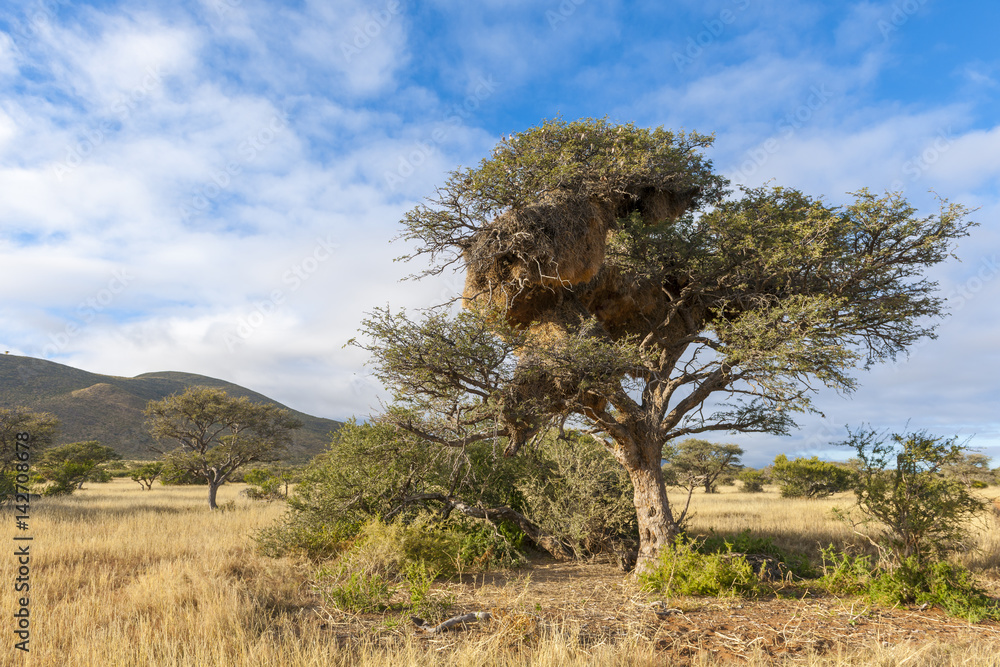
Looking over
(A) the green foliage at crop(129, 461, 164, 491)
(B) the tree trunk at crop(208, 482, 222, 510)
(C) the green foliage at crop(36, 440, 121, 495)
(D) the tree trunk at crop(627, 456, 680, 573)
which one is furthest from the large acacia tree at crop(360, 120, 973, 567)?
(A) the green foliage at crop(129, 461, 164, 491)

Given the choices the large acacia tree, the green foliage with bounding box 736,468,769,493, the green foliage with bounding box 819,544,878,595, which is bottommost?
the green foliage with bounding box 736,468,769,493

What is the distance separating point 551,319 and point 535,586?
17.7ft

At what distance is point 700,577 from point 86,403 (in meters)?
79.6

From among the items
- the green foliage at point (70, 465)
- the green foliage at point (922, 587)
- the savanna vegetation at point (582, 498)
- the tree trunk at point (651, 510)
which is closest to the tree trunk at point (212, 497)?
→ the savanna vegetation at point (582, 498)

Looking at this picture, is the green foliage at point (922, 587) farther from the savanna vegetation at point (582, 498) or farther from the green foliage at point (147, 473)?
the green foliage at point (147, 473)

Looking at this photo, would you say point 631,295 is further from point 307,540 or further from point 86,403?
point 86,403

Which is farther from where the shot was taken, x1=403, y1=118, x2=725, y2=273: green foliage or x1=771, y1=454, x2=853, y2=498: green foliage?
x1=771, y1=454, x2=853, y2=498: green foliage

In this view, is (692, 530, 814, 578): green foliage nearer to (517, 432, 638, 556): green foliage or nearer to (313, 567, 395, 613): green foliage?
(517, 432, 638, 556): green foliage

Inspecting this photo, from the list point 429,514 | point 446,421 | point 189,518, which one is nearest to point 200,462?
point 189,518

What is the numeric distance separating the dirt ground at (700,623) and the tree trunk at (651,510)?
5.52 feet

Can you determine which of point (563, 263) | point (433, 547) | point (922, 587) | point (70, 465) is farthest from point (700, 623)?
point (70, 465)

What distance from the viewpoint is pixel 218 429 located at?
26.7 m

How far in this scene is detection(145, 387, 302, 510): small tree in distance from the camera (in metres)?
25.4

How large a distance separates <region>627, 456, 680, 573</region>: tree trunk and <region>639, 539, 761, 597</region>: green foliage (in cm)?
123
